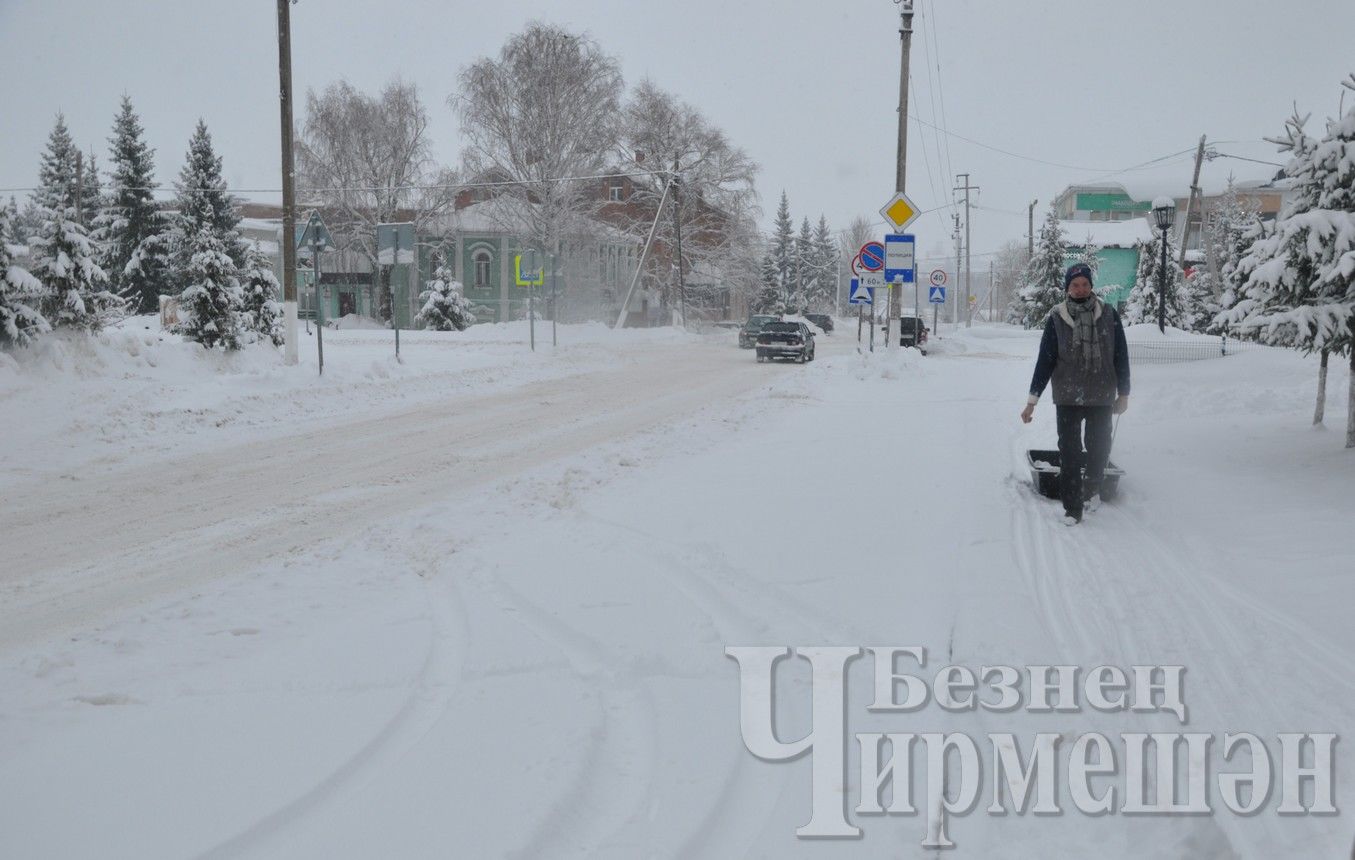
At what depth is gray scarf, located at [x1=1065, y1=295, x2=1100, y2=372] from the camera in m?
6.96

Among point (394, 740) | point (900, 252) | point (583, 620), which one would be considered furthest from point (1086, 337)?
point (900, 252)

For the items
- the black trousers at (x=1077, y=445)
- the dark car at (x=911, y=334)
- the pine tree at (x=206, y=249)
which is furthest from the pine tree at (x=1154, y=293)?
the black trousers at (x=1077, y=445)

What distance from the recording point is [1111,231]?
248ft

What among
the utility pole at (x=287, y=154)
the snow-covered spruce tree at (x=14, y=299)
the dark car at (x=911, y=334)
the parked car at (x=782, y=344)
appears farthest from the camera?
the dark car at (x=911, y=334)

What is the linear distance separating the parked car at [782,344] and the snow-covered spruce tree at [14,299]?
20.5 metres

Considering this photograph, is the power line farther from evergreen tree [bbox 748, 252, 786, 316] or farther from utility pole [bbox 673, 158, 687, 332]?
evergreen tree [bbox 748, 252, 786, 316]

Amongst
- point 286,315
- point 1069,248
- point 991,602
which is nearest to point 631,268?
point 1069,248

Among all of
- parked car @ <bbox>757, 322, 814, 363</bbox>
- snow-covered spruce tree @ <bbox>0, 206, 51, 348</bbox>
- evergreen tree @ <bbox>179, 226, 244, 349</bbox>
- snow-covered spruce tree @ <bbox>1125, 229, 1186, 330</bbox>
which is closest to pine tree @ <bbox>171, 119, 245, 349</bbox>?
evergreen tree @ <bbox>179, 226, 244, 349</bbox>

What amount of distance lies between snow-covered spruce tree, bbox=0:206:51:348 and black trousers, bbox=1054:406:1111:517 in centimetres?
1318

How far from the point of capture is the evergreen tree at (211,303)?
60.3 feet

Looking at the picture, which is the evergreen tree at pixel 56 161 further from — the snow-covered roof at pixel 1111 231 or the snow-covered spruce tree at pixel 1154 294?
the snow-covered roof at pixel 1111 231

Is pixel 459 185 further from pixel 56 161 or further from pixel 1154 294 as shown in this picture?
pixel 1154 294

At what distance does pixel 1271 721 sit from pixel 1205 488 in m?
4.68

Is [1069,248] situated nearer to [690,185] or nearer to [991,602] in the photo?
[690,185]
